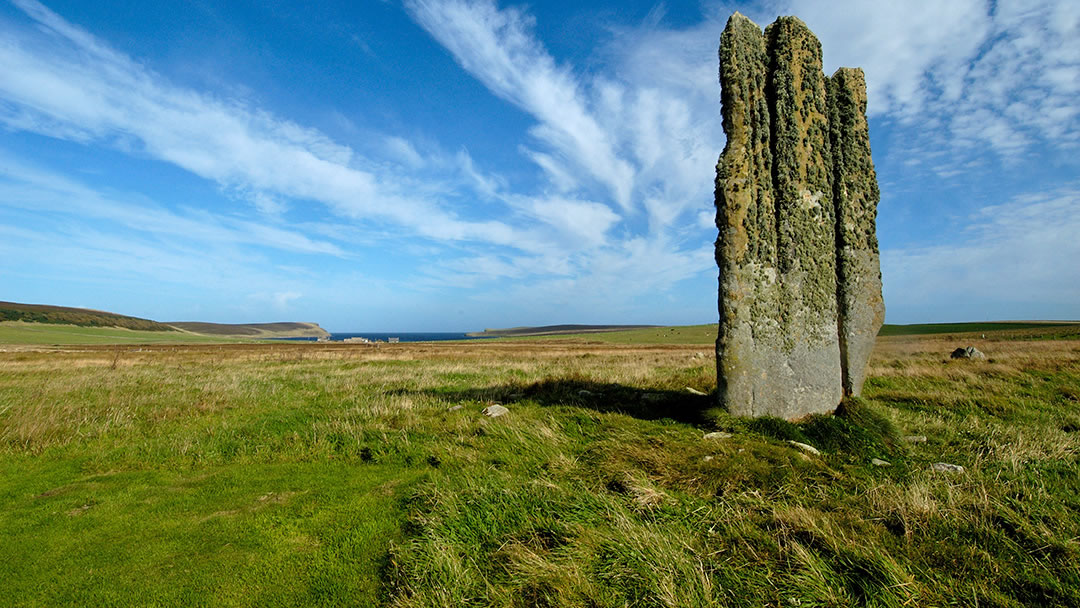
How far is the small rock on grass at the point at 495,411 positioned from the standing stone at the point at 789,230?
422cm

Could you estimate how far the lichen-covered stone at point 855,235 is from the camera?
28.3ft

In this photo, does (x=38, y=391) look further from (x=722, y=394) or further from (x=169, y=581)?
(x=722, y=394)

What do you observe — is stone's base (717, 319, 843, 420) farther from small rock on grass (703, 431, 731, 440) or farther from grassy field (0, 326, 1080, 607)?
small rock on grass (703, 431, 731, 440)

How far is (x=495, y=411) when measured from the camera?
9.84 m

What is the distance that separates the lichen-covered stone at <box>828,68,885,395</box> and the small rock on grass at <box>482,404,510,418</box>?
6.44 metres

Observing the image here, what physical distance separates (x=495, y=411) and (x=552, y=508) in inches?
203

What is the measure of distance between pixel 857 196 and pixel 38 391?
71.0 feet

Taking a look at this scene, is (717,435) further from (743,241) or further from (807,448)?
(743,241)

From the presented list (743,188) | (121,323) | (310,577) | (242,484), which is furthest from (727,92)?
(121,323)

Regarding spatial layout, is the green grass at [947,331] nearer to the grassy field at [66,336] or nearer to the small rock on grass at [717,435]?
the small rock on grass at [717,435]

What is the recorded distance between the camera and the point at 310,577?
4145 mm

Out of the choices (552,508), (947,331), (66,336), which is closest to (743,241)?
(552,508)

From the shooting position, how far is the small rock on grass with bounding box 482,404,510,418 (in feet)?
31.5

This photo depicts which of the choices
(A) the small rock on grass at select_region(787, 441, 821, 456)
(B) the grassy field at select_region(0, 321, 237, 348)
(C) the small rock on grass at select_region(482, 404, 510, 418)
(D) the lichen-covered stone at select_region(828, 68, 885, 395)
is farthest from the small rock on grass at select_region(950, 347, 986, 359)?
(B) the grassy field at select_region(0, 321, 237, 348)
